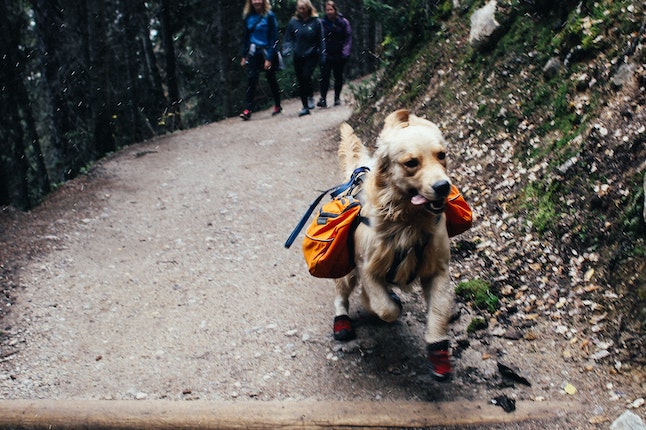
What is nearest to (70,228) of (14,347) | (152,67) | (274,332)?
(14,347)

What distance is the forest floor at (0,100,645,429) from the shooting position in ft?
13.0

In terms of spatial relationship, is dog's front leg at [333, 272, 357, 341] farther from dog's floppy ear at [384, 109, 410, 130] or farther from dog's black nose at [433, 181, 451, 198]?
dog's black nose at [433, 181, 451, 198]

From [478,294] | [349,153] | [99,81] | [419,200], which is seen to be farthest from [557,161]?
[99,81]

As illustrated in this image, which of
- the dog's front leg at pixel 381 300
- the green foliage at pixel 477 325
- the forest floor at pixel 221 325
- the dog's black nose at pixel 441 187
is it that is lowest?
the forest floor at pixel 221 325

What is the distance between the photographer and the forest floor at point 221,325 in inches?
155

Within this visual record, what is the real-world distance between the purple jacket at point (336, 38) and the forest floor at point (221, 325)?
5.20m

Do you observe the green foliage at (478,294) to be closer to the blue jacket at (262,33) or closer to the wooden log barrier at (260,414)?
the wooden log barrier at (260,414)

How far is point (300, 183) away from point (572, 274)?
5410mm

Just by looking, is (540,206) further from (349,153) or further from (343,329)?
(343,329)

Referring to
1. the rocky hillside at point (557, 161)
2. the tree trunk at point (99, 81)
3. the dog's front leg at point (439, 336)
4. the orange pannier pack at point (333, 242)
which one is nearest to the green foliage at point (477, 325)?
the rocky hillside at point (557, 161)

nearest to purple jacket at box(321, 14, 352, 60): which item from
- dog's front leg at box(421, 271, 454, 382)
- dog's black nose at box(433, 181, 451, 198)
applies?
dog's front leg at box(421, 271, 454, 382)

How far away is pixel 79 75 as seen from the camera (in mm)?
12797

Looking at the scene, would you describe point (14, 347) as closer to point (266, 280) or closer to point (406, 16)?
point (266, 280)

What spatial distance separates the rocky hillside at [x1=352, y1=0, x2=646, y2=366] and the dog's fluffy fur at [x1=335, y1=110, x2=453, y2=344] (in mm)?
1092
